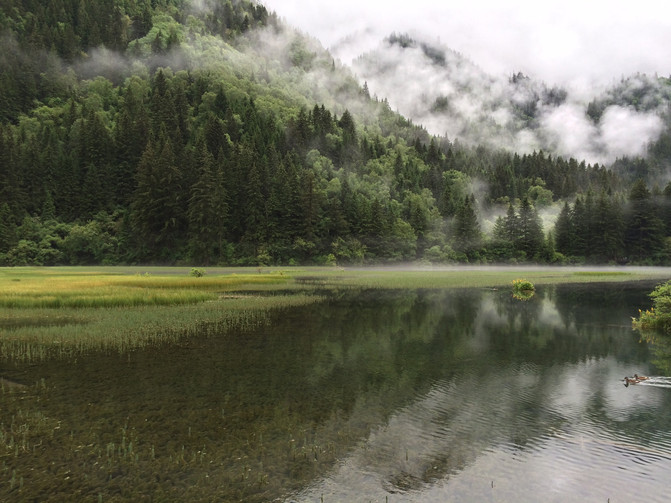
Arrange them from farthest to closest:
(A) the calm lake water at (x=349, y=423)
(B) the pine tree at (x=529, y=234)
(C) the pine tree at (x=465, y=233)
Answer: (C) the pine tree at (x=465, y=233) < (B) the pine tree at (x=529, y=234) < (A) the calm lake water at (x=349, y=423)

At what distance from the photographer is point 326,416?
46.6 ft

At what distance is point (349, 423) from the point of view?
44.8 feet

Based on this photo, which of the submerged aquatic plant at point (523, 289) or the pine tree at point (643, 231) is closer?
the submerged aquatic plant at point (523, 289)

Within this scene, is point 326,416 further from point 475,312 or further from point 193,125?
point 193,125

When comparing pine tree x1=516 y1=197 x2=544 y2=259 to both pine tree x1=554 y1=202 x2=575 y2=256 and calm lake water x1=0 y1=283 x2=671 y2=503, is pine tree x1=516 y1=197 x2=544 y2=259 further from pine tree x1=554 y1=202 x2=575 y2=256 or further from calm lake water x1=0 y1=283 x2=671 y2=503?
calm lake water x1=0 y1=283 x2=671 y2=503

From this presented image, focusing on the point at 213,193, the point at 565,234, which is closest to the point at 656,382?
the point at 213,193

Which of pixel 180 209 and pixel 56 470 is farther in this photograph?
pixel 180 209

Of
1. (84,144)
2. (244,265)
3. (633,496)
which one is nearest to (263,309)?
(633,496)

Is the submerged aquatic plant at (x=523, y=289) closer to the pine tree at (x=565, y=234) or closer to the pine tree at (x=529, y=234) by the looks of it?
the pine tree at (x=529, y=234)

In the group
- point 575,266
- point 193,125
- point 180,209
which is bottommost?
point 575,266

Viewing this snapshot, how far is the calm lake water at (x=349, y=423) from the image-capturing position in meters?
9.90

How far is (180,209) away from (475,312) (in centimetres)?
9842

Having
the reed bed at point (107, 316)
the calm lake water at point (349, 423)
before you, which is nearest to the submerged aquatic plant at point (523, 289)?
the reed bed at point (107, 316)

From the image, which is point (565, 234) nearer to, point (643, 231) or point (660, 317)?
point (643, 231)
